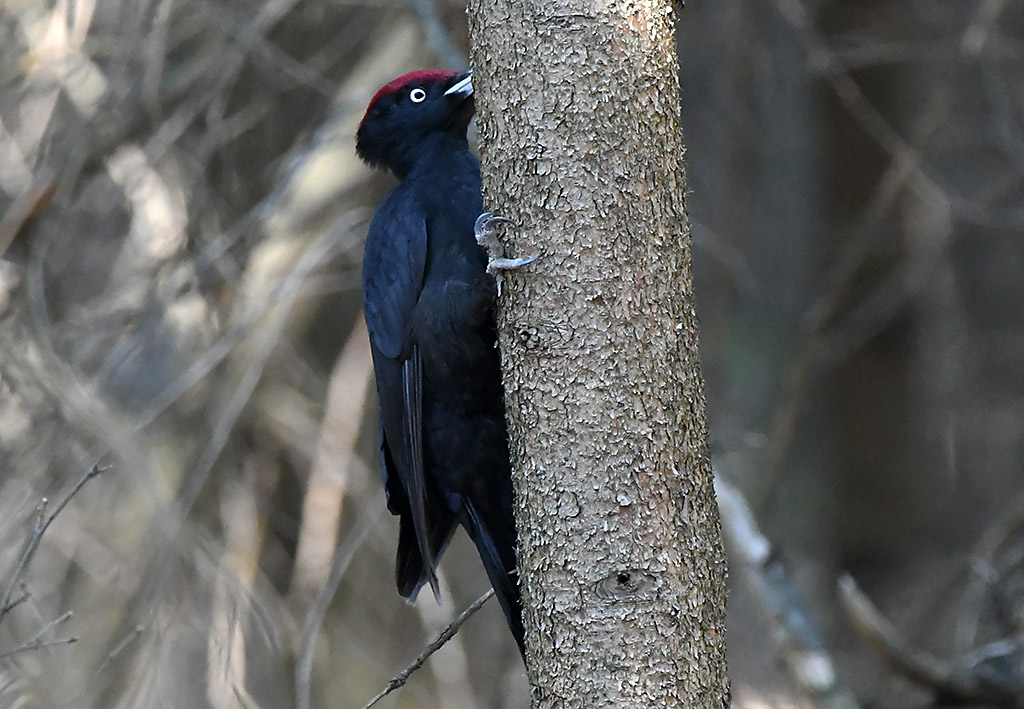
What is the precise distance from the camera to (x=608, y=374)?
87.6 inches

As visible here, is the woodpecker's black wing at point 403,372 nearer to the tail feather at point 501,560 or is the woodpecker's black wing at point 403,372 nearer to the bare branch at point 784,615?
the tail feather at point 501,560

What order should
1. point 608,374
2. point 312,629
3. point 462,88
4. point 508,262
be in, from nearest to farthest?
point 608,374 → point 508,262 → point 462,88 → point 312,629

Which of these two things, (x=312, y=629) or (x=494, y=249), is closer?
(x=494, y=249)

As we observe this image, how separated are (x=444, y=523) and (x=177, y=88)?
2238 millimetres

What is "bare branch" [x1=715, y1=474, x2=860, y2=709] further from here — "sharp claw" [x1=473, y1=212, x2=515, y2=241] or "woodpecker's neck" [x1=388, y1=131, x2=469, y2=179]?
"sharp claw" [x1=473, y1=212, x2=515, y2=241]

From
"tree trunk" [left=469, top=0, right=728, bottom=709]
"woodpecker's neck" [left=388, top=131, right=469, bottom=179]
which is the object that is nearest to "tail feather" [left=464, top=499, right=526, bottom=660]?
"tree trunk" [left=469, top=0, right=728, bottom=709]

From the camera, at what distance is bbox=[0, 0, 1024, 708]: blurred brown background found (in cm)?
401

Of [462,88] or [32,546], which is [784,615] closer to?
[462,88]

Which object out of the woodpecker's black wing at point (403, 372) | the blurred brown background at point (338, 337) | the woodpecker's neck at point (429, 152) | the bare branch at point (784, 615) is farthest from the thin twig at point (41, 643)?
the bare branch at point (784, 615)

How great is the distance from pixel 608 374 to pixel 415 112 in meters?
1.61

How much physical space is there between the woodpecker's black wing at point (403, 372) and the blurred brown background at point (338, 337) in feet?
2.36

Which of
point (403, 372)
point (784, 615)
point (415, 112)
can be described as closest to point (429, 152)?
point (415, 112)

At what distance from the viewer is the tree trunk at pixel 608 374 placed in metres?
2.19

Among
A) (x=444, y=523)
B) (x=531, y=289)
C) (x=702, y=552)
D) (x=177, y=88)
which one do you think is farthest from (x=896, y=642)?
(x=177, y=88)
